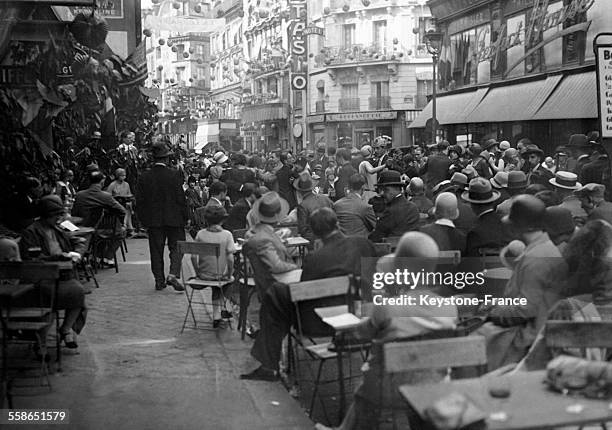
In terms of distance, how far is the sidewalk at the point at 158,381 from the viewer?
16.2 ft

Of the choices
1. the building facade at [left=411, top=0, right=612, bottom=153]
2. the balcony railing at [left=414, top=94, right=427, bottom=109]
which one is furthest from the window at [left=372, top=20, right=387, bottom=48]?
the balcony railing at [left=414, top=94, right=427, bottom=109]

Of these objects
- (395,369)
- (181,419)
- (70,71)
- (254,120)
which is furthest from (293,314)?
(254,120)

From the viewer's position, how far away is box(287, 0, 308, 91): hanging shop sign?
41.9 ft

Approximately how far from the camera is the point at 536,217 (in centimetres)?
450

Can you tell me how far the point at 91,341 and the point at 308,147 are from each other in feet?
44.1

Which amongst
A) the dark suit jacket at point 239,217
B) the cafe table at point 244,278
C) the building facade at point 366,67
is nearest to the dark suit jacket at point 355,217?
the cafe table at point 244,278

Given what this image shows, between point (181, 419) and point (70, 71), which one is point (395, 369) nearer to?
point (181, 419)

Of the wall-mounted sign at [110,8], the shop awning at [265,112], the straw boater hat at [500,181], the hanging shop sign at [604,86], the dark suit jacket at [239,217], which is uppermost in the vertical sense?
the wall-mounted sign at [110,8]

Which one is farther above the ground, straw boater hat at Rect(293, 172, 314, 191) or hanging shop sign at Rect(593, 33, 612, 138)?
hanging shop sign at Rect(593, 33, 612, 138)

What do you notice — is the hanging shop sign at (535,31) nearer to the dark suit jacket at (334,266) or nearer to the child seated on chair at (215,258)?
the child seated on chair at (215,258)

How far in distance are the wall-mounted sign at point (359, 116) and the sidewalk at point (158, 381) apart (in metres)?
7.60

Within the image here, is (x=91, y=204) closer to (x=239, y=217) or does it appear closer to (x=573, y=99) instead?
(x=239, y=217)

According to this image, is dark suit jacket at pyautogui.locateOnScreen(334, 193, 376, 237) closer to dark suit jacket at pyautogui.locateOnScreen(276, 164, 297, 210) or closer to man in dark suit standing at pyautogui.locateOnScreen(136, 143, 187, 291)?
man in dark suit standing at pyautogui.locateOnScreen(136, 143, 187, 291)

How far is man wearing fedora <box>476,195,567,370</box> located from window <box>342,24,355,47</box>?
6.81 meters
